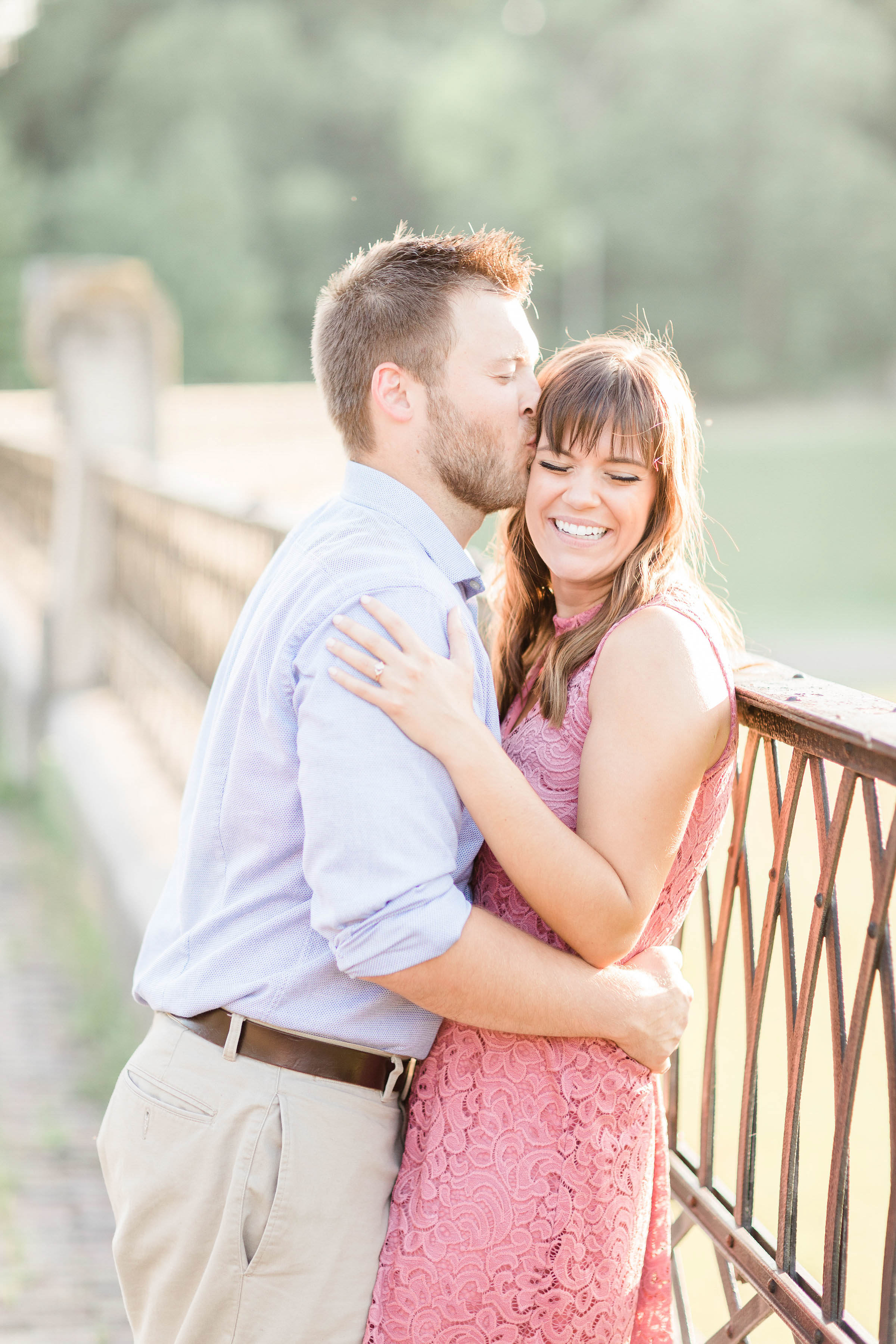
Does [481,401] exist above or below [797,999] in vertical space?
above

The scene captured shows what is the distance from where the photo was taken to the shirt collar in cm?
221

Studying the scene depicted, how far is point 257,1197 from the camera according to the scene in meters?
2.10

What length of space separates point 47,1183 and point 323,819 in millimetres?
3078

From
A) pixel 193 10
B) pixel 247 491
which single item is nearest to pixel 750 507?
pixel 247 491

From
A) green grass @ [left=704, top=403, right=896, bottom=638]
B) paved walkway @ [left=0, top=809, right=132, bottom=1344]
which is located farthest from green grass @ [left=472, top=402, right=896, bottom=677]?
paved walkway @ [left=0, top=809, right=132, bottom=1344]

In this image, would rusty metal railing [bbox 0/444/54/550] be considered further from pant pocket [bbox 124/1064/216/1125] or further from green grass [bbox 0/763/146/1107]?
pant pocket [bbox 124/1064/216/1125]

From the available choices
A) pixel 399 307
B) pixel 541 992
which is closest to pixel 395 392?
pixel 399 307

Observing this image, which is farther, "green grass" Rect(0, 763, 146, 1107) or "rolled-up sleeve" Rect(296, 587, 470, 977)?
"green grass" Rect(0, 763, 146, 1107)

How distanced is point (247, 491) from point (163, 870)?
1249 cm

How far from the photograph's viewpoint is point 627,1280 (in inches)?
85.3

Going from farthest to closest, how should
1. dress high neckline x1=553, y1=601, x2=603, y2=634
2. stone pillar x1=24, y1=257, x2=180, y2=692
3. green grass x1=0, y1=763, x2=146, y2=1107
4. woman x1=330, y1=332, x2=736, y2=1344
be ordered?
stone pillar x1=24, y1=257, x2=180, y2=692 < green grass x1=0, y1=763, x2=146, y2=1107 < dress high neckline x1=553, y1=601, x2=603, y2=634 < woman x1=330, y1=332, x2=736, y2=1344

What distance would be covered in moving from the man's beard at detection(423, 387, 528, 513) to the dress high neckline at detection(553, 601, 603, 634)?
259 millimetres

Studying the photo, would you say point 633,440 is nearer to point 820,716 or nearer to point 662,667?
point 662,667

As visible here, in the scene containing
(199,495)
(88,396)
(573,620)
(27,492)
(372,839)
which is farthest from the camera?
(27,492)
